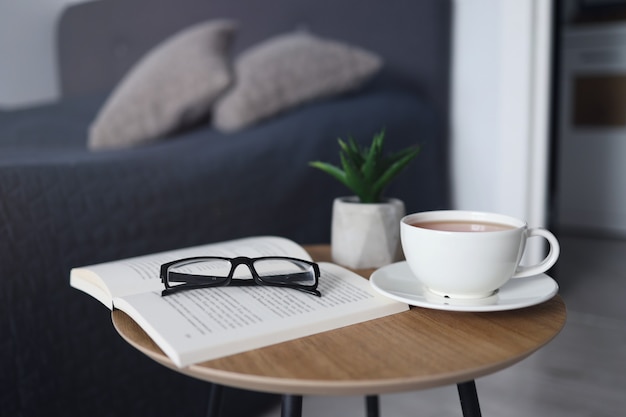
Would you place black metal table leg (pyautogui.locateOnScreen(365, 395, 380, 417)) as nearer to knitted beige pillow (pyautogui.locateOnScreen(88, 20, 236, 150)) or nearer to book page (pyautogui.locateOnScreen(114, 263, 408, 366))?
book page (pyautogui.locateOnScreen(114, 263, 408, 366))

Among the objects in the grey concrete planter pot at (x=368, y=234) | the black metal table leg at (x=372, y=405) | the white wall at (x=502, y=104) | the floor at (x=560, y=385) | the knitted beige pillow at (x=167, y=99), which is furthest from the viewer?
the white wall at (x=502, y=104)

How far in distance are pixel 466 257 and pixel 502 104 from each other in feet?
3.83

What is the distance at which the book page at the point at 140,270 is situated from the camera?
591 mm

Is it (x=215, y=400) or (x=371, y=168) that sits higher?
(x=371, y=168)

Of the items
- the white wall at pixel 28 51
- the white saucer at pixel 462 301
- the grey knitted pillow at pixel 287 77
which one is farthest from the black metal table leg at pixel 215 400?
the white wall at pixel 28 51

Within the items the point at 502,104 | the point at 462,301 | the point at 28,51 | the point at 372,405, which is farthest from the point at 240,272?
the point at 28,51

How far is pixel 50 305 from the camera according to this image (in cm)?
81

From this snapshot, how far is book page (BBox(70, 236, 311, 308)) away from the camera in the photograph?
23.3 inches

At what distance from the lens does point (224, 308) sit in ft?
→ 1.76

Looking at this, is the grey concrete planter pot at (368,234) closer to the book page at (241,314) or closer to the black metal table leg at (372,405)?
the book page at (241,314)

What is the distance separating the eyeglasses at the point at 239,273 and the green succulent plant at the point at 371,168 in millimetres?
140

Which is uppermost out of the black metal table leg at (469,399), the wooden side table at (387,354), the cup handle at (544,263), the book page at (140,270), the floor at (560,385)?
the cup handle at (544,263)

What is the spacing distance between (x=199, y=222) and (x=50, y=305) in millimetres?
298

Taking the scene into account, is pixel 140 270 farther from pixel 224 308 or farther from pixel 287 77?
pixel 287 77
